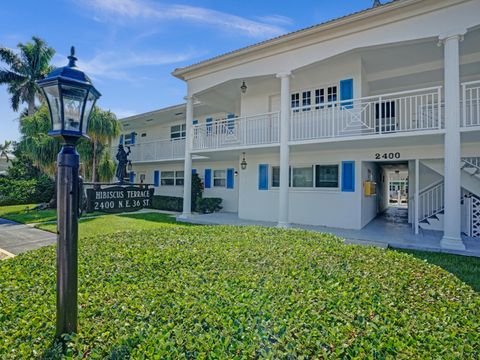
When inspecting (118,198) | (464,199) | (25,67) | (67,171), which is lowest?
(464,199)

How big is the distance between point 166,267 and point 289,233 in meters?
3.01

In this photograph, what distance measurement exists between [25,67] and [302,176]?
29.6 meters

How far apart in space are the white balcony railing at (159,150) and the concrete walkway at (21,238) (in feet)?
26.0

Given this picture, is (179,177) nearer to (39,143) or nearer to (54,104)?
(39,143)

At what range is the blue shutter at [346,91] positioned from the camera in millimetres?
10234

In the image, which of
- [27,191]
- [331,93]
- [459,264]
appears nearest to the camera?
[459,264]

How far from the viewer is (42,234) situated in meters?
9.83

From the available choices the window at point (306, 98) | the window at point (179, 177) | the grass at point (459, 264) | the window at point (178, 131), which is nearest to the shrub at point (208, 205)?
the window at point (179, 177)

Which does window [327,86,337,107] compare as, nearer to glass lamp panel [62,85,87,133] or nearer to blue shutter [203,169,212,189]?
blue shutter [203,169,212,189]

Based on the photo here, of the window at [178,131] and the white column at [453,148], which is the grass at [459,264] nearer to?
the white column at [453,148]

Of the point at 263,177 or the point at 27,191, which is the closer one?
the point at 263,177

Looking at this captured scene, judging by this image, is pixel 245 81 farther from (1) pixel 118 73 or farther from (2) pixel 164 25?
(1) pixel 118 73

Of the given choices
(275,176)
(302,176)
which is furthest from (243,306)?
(275,176)

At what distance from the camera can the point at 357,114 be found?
371 inches
